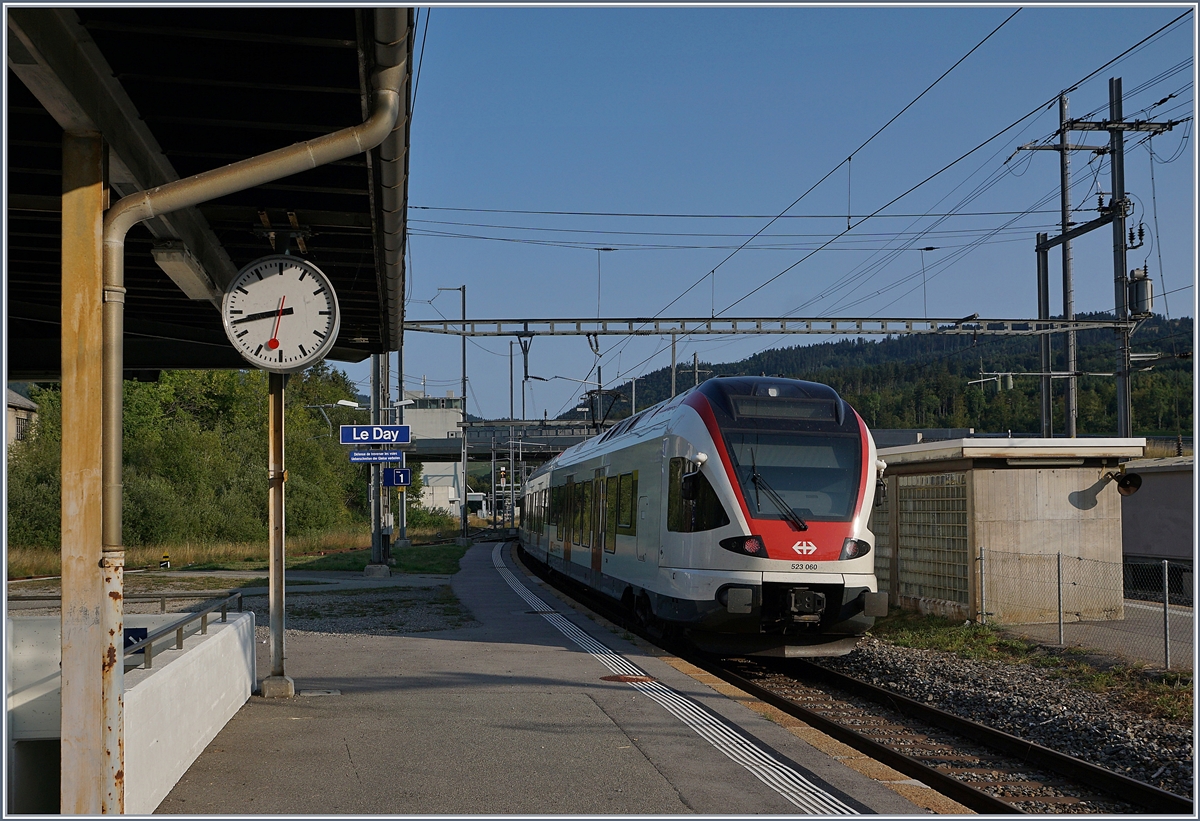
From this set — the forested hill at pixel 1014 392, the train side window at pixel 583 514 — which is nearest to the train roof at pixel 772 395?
the train side window at pixel 583 514

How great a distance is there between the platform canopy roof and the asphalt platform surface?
3205mm

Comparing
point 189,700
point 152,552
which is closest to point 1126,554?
point 189,700

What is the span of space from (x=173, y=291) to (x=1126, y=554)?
65.4ft

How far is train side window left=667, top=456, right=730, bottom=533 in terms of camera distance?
1198 centimetres

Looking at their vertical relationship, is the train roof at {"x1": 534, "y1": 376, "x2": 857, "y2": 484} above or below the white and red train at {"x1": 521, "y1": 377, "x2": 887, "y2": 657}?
above

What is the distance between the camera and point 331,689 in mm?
9367

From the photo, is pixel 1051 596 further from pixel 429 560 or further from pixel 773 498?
pixel 429 560

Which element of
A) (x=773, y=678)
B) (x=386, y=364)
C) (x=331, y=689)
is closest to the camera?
(x=331, y=689)

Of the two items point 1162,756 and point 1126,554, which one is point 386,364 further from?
point 1162,756

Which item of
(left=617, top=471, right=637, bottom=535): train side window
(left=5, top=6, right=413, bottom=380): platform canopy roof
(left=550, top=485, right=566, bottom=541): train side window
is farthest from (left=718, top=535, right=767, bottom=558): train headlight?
(left=550, top=485, right=566, bottom=541): train side window

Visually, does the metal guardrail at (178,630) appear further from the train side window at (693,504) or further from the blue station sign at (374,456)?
the blue station sign at (374,456)

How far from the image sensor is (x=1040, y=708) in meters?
10.1

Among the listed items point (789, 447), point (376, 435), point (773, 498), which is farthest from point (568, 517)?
point (773, 498)

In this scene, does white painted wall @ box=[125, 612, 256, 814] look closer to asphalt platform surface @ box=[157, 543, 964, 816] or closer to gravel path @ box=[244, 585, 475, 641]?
asphalt platform surface @ box=[157, 543, 964, 816]
